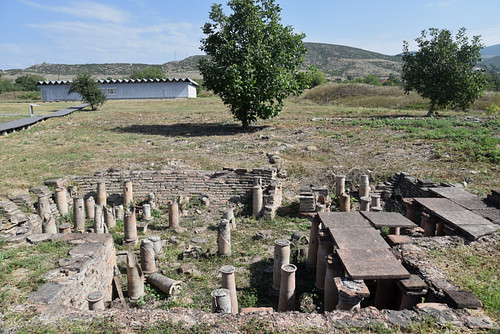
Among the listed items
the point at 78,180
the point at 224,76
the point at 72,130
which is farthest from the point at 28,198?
the point at 72,130

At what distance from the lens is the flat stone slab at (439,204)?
6.41 metres

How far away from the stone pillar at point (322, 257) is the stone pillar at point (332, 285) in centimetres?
67

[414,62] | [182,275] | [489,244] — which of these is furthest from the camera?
[414,62]

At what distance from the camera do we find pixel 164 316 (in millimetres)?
3760

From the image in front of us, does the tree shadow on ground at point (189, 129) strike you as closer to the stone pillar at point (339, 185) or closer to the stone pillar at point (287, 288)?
the stone pillar at point (339, 185)

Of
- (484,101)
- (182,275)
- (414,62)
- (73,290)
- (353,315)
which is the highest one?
(414,62)

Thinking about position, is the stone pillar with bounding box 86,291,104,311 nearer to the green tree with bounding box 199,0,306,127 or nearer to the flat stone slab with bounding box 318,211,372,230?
the flat stone slab with bounding box 318,211,372,230

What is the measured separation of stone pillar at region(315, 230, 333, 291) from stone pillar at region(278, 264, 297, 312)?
2.23ft

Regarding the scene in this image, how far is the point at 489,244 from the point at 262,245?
3947 millimetres

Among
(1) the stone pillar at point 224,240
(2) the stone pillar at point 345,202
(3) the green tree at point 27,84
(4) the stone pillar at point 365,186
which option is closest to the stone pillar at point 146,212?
(1) the stone pillar at point 224,240

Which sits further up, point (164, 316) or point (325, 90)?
point (325, 90)

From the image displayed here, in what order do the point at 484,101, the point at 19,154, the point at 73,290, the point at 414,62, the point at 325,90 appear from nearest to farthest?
the point at 73,290
the point at 19,154
the point at 414,62
the point at 484,101
the point at 325,90

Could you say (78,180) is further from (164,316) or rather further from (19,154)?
(164,316)

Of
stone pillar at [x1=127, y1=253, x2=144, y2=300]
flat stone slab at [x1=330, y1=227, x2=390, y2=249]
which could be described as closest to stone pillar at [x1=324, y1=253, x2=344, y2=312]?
flat stone slab at [x1=330, y1=227, x2=390, y2=249]
